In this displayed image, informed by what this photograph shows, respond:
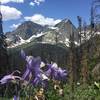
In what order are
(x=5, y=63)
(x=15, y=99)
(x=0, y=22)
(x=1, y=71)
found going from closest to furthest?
(x=15, y=99)
(x=1, y=71)
(x=5, y=63)
(x=0, y=22)

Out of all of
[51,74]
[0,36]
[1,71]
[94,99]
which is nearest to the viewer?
[51,74]

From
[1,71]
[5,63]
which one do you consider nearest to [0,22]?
[5,63]

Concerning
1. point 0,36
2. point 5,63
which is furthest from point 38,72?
point 0,36

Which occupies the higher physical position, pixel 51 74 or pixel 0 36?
pixel 0 36

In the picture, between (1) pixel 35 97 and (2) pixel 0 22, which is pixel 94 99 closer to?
(1) pixel 35 97

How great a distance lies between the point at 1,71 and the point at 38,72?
157 ft

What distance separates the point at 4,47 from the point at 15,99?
55915mm


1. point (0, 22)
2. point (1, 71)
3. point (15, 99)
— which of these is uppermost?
point (0, 22)

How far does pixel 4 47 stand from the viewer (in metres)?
58.5

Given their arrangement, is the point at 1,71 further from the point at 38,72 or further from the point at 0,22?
the point at 38,72

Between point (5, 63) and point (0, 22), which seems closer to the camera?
point (5, 63)

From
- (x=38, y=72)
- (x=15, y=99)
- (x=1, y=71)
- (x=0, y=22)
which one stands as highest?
(x=0, y=22)

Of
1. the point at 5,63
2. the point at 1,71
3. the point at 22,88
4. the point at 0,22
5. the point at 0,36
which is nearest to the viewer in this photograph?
the point at 22,88

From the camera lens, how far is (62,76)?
13.4 ft
